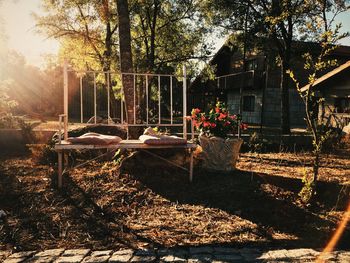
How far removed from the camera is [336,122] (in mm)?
12695

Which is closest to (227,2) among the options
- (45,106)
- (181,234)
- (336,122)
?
(336,122)

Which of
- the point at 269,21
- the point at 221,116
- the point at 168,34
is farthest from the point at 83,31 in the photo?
the point at 221,116

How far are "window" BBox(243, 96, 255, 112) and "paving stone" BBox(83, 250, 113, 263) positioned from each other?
21.6 meters

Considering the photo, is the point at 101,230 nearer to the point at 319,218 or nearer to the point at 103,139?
the point at 103,139

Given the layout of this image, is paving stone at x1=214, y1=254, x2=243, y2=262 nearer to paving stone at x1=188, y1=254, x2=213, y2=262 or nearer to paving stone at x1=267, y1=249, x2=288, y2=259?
paving stone at x1=188, y1=254, x2=213, y2=262

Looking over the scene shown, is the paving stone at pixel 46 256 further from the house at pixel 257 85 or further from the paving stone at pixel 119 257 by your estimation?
the house at pixel 257 85

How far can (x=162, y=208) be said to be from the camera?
3.88 meters

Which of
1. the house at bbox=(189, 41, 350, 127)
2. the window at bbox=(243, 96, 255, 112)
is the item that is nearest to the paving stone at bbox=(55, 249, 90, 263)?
the house at bbox=(189, 41, 350, 127)

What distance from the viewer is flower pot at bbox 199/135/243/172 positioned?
5328mm

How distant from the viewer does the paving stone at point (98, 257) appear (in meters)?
2.59

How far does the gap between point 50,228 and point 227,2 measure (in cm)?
1395

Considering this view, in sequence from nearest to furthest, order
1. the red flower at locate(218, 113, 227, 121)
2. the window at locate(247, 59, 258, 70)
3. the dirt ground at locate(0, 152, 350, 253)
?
1. the dirt ground at locate(0, 152, 350, 253)
2. the red flower at locate(218, 113, 227, 121)
3. the window at locate(247, 59, 258, 70)

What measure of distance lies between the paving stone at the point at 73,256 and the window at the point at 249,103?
2165 centimetres

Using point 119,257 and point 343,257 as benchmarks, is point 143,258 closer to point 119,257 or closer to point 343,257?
point 119,257
